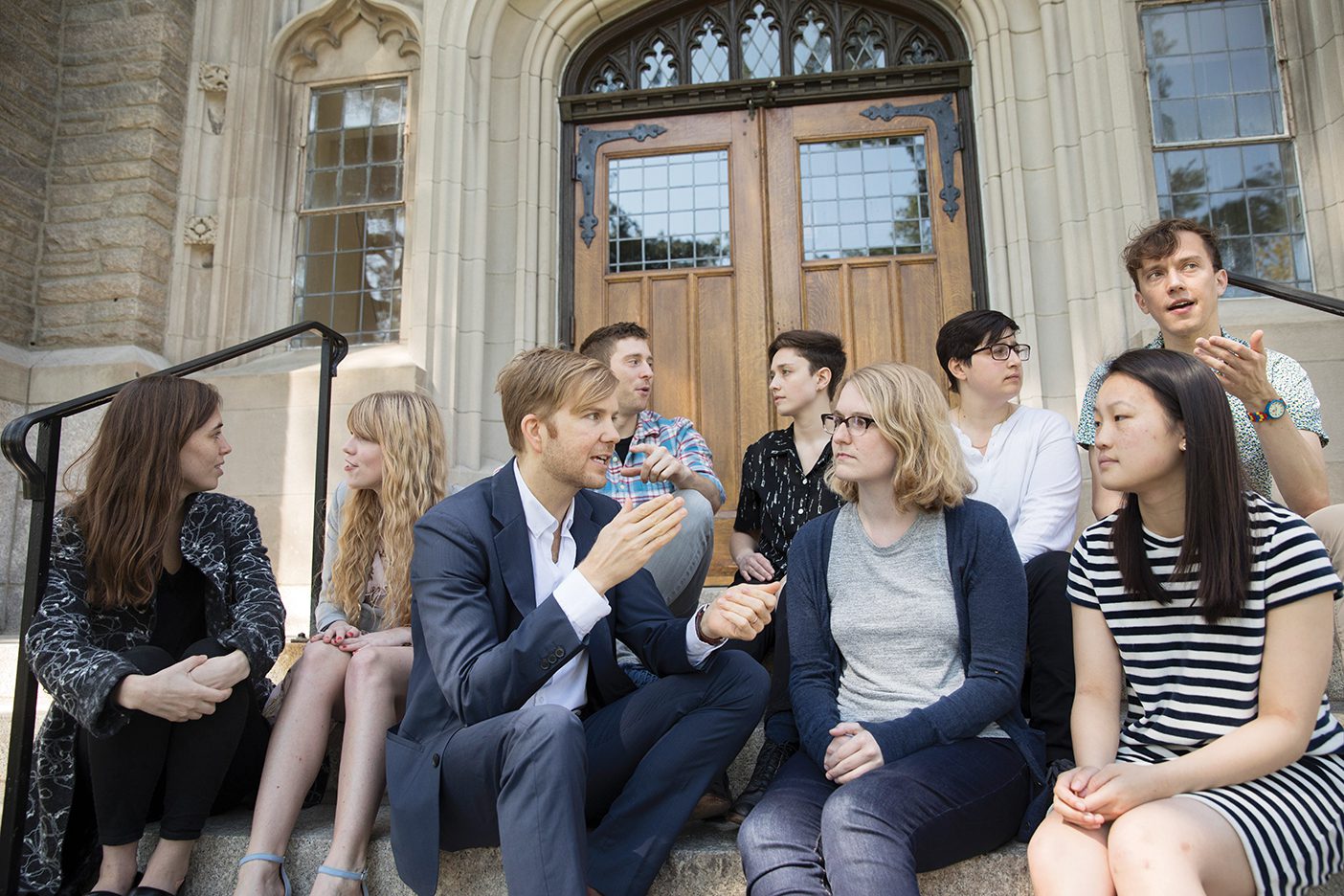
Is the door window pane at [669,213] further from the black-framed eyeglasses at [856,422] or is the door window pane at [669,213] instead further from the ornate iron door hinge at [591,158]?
the black-framed eyeglasses at [856,422]

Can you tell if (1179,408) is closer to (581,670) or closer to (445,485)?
(581,670)

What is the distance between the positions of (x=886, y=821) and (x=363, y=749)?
114 centimetres

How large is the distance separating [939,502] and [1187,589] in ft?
1.74

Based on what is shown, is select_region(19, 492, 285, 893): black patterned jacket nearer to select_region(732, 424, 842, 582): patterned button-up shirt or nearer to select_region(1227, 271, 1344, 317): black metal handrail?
select_region(732, 424, 842, 582): patterned button-up shirt

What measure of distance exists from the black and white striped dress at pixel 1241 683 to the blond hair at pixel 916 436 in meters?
0.32

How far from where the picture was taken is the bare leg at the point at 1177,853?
1.53 metres

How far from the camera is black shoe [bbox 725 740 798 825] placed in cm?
223

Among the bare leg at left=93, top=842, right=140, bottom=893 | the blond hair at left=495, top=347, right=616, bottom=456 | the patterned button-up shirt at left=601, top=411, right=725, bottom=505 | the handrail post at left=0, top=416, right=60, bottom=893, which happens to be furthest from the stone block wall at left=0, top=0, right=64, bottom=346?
the blond hair at left=495, top=347, right=616, bottom=456

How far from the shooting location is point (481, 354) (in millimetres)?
5168

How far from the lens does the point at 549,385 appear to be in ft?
7.01

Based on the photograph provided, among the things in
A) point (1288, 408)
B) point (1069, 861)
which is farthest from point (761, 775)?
point (1288, 408)

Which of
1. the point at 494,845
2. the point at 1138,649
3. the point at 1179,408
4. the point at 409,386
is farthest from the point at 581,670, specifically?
the point at 409,386

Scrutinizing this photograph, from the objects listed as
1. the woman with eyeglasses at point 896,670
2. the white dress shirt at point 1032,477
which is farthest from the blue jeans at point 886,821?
the white dress shirt at point 1032,477

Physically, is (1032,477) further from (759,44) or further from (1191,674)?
(759,44)
